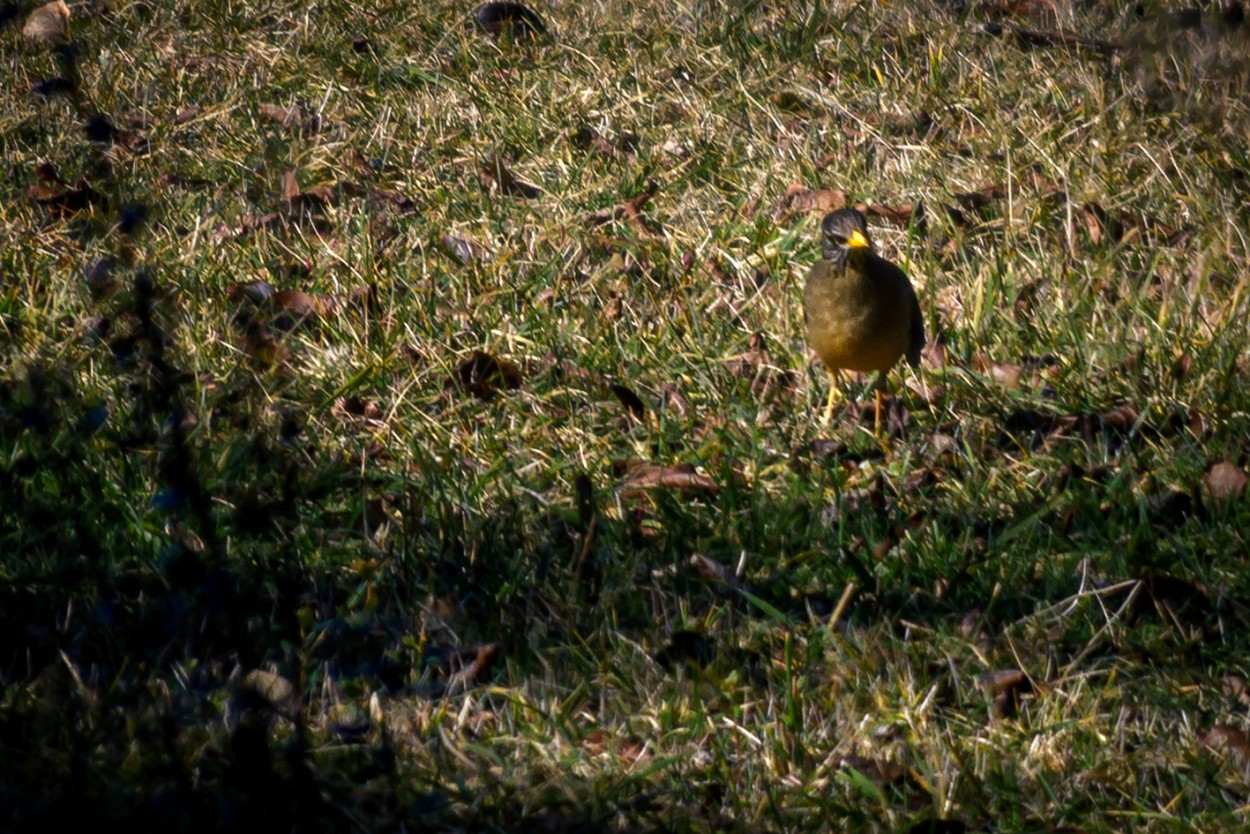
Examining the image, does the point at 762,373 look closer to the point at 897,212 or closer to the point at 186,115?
the point at 897,212

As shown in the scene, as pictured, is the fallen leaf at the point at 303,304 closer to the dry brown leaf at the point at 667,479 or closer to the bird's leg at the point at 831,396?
the dry brown leaf at the point at 667,479

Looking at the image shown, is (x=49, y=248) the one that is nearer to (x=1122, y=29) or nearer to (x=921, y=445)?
(x=921, y=445)

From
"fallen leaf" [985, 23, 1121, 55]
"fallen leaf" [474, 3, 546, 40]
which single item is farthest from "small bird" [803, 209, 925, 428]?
"fallen leaf" [474, 3, 546, 40]

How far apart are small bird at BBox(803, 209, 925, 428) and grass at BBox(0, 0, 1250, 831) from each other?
192mm

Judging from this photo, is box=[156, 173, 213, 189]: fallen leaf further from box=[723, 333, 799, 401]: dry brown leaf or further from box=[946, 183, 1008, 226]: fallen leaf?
box=[946, 183, 1008, 226]: fallen leaf

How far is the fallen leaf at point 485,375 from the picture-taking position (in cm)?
480

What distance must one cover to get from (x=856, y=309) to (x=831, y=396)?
0.35m

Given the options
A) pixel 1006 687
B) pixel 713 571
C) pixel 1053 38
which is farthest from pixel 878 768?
pixel 1053 38

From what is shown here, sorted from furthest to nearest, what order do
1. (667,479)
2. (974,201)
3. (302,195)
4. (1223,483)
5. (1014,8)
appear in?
(1014,8), (302,195), (974,201), (667,479), (1223,483)

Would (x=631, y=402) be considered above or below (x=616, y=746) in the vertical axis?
below

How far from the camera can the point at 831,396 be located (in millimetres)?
4652

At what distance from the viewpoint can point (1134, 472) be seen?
413 centimetres

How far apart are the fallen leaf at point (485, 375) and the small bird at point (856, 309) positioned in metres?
0.97

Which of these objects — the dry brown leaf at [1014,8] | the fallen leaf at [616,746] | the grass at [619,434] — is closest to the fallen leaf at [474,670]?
the grass at [619,434]
